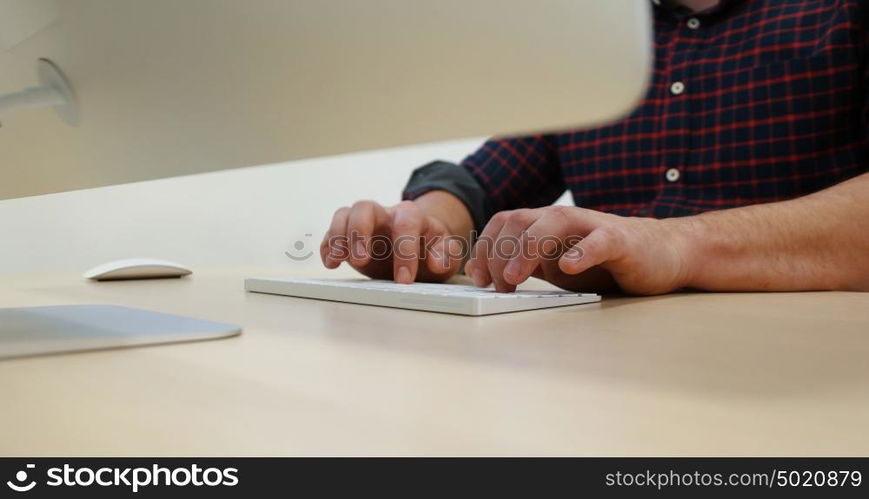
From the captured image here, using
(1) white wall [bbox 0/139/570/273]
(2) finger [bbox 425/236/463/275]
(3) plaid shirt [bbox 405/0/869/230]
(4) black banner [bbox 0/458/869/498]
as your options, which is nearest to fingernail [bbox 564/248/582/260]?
(2) finger [bbox 425/236/463/275]

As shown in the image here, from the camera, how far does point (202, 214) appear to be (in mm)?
2420

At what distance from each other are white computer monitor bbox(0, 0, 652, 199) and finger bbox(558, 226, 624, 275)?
0.31 m

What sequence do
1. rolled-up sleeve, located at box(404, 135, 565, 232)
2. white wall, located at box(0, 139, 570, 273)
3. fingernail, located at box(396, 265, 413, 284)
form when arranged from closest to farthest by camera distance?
fingernail, located at box(396, 265, 413, 284) → rolled-up sleeve, located at box(404, 135, 565, 232) → white wall, located at box(0, 139, 570, 273)

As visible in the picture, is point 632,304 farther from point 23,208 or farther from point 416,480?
point 23,208

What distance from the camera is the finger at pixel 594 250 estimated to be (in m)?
0.62

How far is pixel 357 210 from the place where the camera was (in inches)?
34.4

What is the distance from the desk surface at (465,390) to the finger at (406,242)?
0.28 m

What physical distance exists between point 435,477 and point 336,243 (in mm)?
676

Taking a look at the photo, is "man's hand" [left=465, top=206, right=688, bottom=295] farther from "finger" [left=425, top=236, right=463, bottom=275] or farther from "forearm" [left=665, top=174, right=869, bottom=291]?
"finger" [left=425, top=236, right=463, bottom=275]

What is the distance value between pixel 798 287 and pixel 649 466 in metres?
0.61

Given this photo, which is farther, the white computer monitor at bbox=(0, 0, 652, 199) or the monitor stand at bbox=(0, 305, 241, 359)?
the monitor stand at bbox=(0, 305, 241, 359)

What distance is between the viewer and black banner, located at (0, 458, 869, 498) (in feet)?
0.66

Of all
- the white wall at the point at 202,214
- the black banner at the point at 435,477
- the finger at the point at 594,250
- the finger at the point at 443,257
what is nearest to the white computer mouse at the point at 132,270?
the finger at the point at 443,257

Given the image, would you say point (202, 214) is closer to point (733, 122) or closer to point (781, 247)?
point (733, 122)
